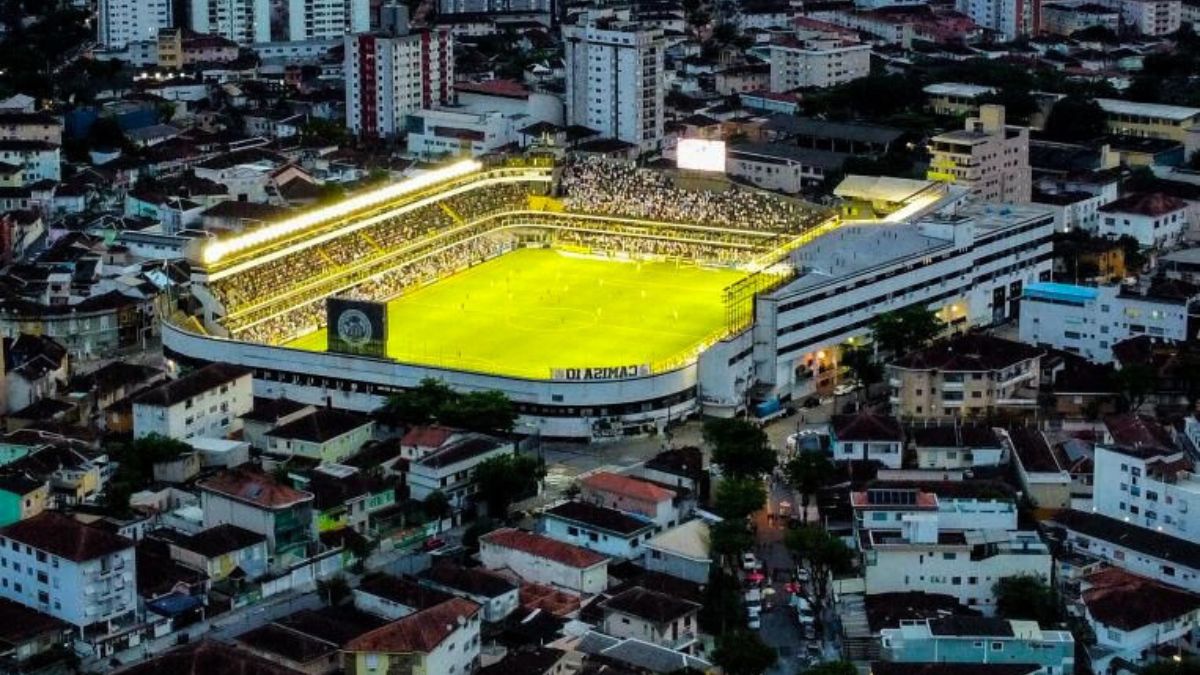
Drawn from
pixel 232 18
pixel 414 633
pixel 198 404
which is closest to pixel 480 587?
pixel 414 633

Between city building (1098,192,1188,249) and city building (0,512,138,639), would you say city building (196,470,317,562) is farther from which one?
city building (1098,192,1188,249)

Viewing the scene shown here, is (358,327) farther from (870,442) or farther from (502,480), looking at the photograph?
(870,442)

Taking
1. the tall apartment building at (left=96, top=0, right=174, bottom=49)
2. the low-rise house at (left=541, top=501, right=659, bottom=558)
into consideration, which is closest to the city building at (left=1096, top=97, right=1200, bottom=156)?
the low-rise house at (left=541, top=501, right=659, bottom=558)

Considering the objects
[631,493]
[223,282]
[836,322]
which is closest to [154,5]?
[223,282]

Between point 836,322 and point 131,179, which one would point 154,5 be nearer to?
point 131,179

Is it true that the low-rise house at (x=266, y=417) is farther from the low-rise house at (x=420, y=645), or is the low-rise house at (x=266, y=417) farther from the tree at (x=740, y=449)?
the low-rise house at (x=420, y=645)

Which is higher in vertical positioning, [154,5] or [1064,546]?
[154,5]

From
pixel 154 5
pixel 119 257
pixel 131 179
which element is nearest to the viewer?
pixel 119 257
